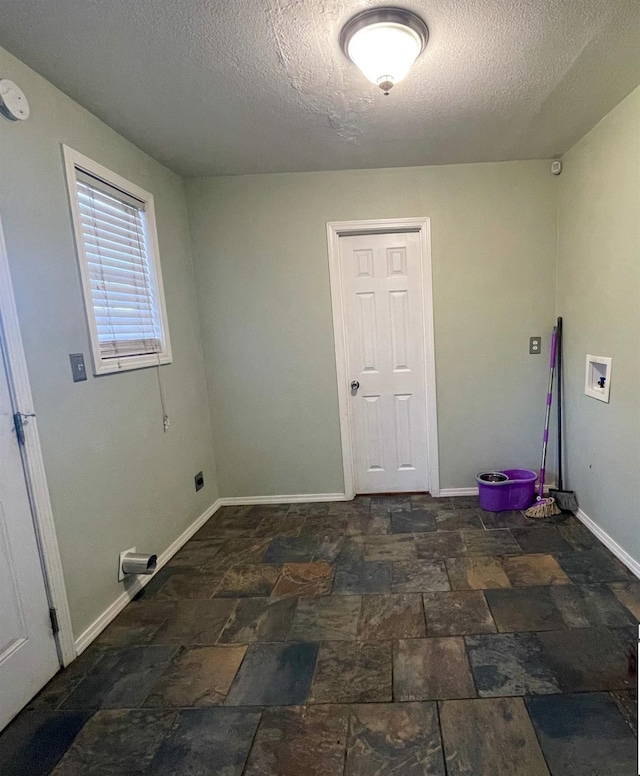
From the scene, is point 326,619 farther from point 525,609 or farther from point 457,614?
point 525,609

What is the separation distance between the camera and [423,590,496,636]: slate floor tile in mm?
1720

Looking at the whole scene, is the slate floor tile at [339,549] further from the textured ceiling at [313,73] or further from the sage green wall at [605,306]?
the textured ceiling at [313,73]

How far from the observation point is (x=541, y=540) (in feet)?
7.86

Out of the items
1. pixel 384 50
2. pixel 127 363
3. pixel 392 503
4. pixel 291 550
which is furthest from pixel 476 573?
pixel 384 50

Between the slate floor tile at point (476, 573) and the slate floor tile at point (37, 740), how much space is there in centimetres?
170

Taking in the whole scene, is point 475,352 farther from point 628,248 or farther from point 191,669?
point 191,669

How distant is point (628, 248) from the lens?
6.70 feet

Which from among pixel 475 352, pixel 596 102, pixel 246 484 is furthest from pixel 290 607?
pixel 596 102

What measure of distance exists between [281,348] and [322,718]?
2228 mm

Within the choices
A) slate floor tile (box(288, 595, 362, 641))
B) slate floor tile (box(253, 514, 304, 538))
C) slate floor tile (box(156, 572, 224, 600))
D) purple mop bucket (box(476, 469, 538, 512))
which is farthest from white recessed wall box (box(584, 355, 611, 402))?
slate floor tile (box(156, 572, 224, 600))

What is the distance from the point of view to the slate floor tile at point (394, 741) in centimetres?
119

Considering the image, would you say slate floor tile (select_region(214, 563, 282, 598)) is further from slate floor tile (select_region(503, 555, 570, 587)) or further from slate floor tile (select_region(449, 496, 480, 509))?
slate floor tile (select_region(449, 496, 480, 509))

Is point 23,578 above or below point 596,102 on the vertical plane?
below

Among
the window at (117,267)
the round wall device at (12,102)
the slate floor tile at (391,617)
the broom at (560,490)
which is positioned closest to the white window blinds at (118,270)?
the window at (117,267)
